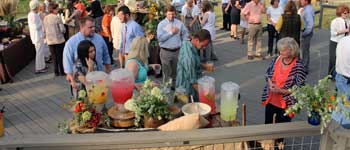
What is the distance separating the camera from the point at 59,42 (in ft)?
28.9

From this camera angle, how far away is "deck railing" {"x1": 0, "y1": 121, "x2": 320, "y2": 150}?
293 centimetres

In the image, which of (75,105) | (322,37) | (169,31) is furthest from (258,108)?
(322,37)

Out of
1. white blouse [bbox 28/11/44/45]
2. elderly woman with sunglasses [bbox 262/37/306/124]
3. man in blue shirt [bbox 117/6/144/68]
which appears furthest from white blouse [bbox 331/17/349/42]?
white blouse [bbox 28/11/44/45]

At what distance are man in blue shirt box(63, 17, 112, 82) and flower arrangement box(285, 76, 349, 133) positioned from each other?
3.11 metres

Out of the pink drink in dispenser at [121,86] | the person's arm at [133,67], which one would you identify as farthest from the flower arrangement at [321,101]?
the person's arm at [133,67]

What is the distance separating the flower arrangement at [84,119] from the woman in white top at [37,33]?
5351mm

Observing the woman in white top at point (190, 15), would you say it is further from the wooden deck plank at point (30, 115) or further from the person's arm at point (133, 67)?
the person's arm at point (133, 67)

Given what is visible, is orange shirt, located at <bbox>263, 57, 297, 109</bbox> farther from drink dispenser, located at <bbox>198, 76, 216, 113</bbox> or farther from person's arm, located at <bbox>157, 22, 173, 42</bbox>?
person's arm, located at <bbox>157, 22, 173, 42</bbox>

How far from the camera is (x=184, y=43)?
5.31 metres

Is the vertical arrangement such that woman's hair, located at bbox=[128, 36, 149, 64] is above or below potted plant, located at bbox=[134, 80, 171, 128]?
above

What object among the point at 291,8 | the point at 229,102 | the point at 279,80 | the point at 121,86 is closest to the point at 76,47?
the point at 121,86

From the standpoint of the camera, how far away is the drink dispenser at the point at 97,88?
14.1 feet

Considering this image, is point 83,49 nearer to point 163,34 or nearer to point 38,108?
point 163,34

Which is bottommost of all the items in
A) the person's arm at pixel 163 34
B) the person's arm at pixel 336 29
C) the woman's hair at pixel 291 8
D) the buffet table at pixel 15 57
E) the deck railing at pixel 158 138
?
the buffet table at pixel 15 57
